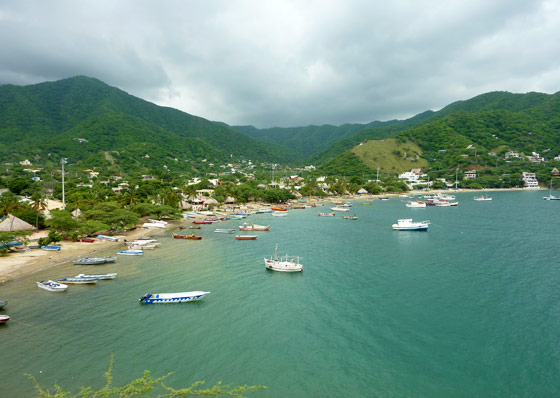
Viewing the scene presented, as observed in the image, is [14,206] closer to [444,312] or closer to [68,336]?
[68,336]

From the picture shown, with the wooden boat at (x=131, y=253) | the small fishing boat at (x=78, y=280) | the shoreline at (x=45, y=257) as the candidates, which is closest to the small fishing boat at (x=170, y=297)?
the small fishing boat at (x=78, y=280)

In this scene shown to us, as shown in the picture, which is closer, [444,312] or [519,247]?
[444,312]

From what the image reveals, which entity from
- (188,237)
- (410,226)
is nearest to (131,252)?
(188,237)

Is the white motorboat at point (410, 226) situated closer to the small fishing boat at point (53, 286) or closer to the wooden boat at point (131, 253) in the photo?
the wooden boat at point (131, 253)

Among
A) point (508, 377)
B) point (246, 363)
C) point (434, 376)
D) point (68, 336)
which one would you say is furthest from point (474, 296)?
point (68, 336)

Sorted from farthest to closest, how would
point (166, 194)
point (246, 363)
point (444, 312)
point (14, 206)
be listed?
point (166, 194) < point (14, 206) < point (444, 312) < point (246, 363)

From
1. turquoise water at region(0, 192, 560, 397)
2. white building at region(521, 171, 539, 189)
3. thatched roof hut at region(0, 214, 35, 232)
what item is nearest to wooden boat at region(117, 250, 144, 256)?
turquoise water at region(0, 192, 560, 397)
